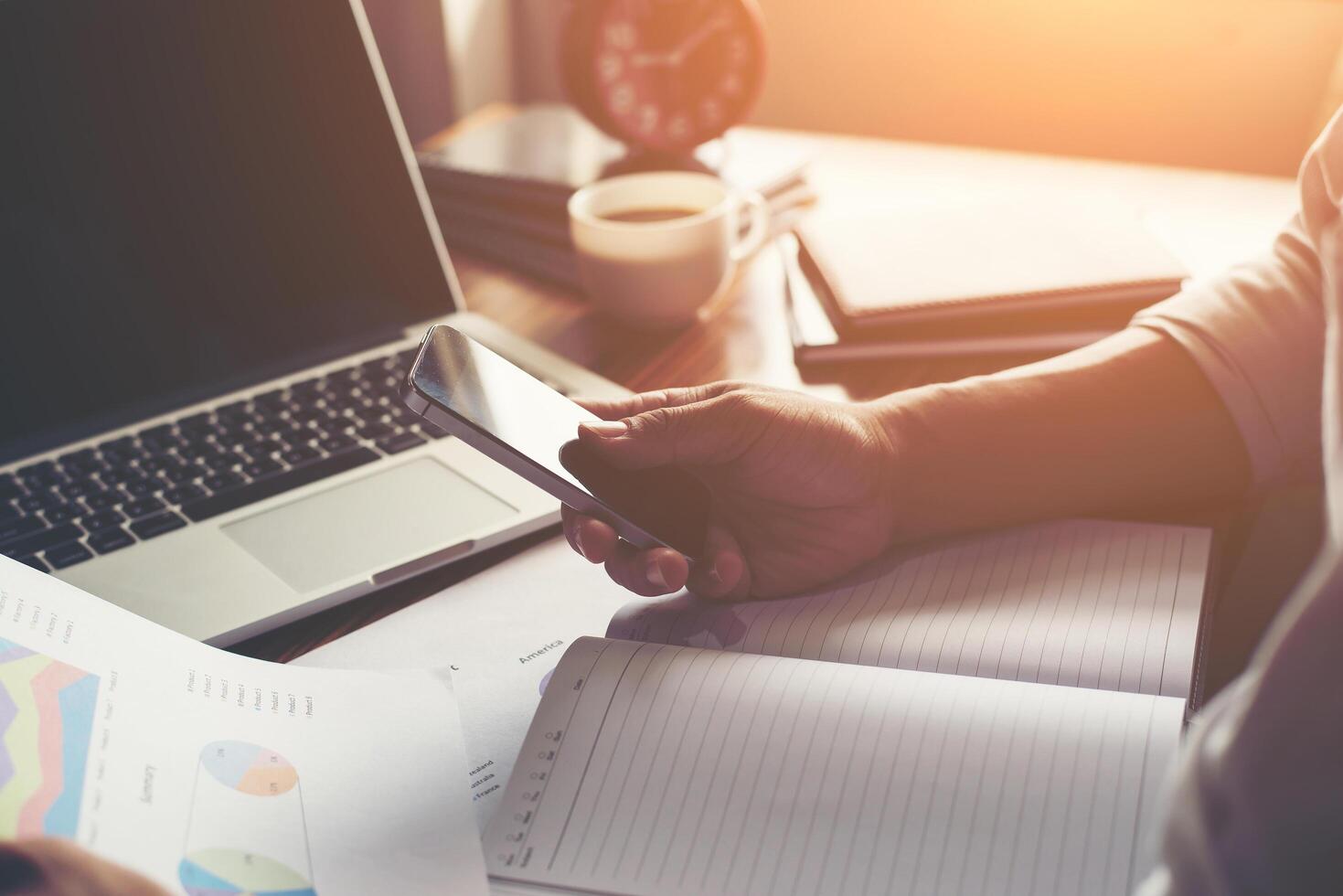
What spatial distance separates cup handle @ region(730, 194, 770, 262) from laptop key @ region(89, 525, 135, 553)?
18.5 inches

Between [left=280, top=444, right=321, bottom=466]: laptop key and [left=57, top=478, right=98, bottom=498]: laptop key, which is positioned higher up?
[left=57, top=478, right=98, bottom=498]: laptop key

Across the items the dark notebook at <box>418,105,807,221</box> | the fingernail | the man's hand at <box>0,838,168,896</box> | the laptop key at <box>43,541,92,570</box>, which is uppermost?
the dark notebook at <box>418,105,807,221</box>

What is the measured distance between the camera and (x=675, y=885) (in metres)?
0.39

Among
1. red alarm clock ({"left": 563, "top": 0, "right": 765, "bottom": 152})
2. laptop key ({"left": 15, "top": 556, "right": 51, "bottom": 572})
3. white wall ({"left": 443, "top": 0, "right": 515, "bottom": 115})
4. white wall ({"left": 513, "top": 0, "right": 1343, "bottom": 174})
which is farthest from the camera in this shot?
white wall ({"left": 443, "top": 0, "right": 515, "bottom": 115})

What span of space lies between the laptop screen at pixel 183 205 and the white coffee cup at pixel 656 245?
0.13 m

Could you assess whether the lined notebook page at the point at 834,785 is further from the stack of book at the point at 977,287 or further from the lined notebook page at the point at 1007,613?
the stack of book at the point at 977,287

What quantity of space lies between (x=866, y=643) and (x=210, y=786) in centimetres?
28

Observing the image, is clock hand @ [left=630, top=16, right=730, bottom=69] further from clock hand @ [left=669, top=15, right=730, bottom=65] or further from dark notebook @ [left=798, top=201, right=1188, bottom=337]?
dark notebook @ [left=798, top=201, right=1188, bottom=337]

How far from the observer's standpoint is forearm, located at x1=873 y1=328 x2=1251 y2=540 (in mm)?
599

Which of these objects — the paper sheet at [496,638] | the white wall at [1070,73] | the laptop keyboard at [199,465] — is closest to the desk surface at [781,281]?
the paper sheet at [496,638]

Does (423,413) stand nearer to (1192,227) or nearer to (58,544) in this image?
(58,544)

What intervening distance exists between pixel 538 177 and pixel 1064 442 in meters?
0.53

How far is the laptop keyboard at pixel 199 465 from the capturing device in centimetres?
60

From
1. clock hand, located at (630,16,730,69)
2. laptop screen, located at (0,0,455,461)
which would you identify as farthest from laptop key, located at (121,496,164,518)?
clock hand, located at (630,16,730,69)
